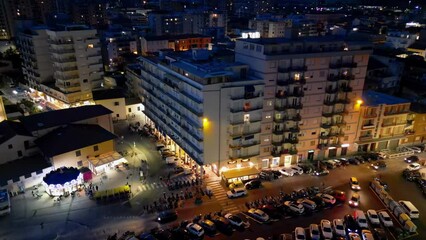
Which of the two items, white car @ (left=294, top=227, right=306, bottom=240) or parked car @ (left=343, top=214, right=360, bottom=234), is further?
parked car @ (left=343, top=214, right=360, bottom=234)

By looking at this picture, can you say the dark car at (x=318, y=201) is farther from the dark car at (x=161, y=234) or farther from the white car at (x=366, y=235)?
the dark car at (x=161, y=234)

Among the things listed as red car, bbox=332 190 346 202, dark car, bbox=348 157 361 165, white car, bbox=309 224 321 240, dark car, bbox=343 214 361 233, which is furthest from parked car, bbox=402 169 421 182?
white car, bbox=309 224 321 240

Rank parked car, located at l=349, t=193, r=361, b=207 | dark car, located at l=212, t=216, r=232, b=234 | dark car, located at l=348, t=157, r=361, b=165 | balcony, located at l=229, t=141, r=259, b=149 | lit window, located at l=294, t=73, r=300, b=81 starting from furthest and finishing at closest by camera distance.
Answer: dark car, located at l=348, t=157, r=361, b=165 < lit window, located at l=294, t=73, r=300, b=81 < balcony, located at l=229, t=141, r=259, b=149 < parked car, located at l=349, t=193, r=361, b=207 < dark car, located at l=212, t=216, r=232, b=234

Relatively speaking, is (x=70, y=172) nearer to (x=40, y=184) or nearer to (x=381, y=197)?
(x=40, y=184)

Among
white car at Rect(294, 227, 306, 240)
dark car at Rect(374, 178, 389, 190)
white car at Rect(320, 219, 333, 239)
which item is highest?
white car at Rect(294, 227, 306, 240)

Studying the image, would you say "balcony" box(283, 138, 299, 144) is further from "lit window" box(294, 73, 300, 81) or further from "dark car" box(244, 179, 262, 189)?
"lit window" box(294, 73, 300, 81)

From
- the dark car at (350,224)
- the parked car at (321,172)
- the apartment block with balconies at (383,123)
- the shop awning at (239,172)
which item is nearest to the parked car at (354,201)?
the dark car at (350,224)

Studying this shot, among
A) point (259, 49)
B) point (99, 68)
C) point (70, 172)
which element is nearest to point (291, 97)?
point (259, 49)
